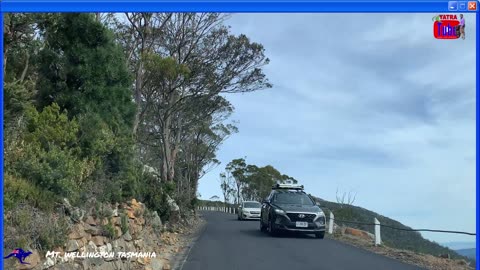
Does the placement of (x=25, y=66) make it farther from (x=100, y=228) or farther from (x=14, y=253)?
(x=14, y=253)

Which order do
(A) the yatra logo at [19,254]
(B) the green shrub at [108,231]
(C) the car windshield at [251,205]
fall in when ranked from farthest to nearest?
(C) the car windshield at [251,205] → (B) the green shrub at [108,231] → (A) the yatra logo at [19,254]

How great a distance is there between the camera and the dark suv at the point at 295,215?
56.1 feet

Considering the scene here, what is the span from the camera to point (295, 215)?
56.2ft

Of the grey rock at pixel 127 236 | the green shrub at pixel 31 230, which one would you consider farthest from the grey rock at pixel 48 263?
the grey rock at pixel 127 236

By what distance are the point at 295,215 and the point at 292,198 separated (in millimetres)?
1287

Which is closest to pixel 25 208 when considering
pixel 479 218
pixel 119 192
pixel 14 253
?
pixel 14 253

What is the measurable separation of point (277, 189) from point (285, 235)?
1.73m

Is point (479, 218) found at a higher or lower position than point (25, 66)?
lower

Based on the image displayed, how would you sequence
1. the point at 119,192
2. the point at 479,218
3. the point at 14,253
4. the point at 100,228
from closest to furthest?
1. the point at 479,218
2. the point at 14,253
3. the point at 100,228
4. the point at 119,192

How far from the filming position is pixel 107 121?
13.4 meters

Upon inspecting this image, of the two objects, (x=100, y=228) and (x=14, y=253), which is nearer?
(x=14, y=253)

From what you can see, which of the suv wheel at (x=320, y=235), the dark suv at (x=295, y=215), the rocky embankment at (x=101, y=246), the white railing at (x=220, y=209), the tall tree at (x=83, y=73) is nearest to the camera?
the rocky embankment at (x=101, y=246)

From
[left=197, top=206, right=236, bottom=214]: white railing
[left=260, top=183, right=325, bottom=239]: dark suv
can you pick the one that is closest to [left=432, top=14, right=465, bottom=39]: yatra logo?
[left=260, top=183, right=325, bottom=239]: dark suv

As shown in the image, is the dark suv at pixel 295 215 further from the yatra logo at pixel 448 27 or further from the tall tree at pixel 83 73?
the yatra logo at pixel 448 27
